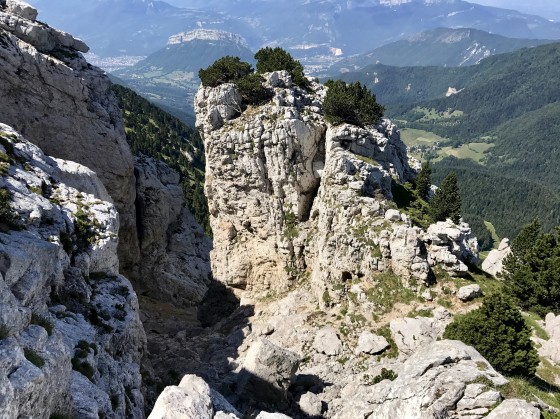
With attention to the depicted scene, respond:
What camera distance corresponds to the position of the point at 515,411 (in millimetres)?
21031

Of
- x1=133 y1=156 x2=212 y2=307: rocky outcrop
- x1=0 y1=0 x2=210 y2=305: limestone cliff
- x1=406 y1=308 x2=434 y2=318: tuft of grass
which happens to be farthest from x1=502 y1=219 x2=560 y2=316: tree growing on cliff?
x1=0 y1=0 x2=210 y2=305: limestone cliff

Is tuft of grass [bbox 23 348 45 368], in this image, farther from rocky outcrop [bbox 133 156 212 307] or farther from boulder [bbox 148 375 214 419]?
rocky outcrop [bbox 133 156 212 307]

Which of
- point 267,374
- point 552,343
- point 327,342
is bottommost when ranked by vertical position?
point 327,342

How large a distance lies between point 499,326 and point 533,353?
3.05 m

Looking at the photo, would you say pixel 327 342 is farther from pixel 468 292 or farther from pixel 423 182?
pixel 423 182

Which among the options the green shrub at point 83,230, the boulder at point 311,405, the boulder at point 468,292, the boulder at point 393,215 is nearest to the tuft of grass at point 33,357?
the green shrub at point 83,230

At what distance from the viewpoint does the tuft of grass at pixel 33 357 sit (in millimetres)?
16969

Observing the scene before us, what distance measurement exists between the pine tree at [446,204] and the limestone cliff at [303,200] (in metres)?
3.87

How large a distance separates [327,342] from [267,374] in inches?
401

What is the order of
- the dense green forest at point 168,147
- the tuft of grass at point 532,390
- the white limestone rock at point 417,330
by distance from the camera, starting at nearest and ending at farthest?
the tuft of grass at point 532,390, the white limestone rock at point 417,330, the dense green forest at point 168,147

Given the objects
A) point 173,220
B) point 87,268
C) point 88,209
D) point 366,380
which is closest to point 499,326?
point 366,380

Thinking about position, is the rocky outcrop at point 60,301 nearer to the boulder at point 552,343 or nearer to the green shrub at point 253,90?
the green shrub at point 253,90

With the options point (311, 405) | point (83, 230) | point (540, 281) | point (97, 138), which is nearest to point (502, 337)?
point (311, 405)

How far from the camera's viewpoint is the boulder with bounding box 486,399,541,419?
20.6m
